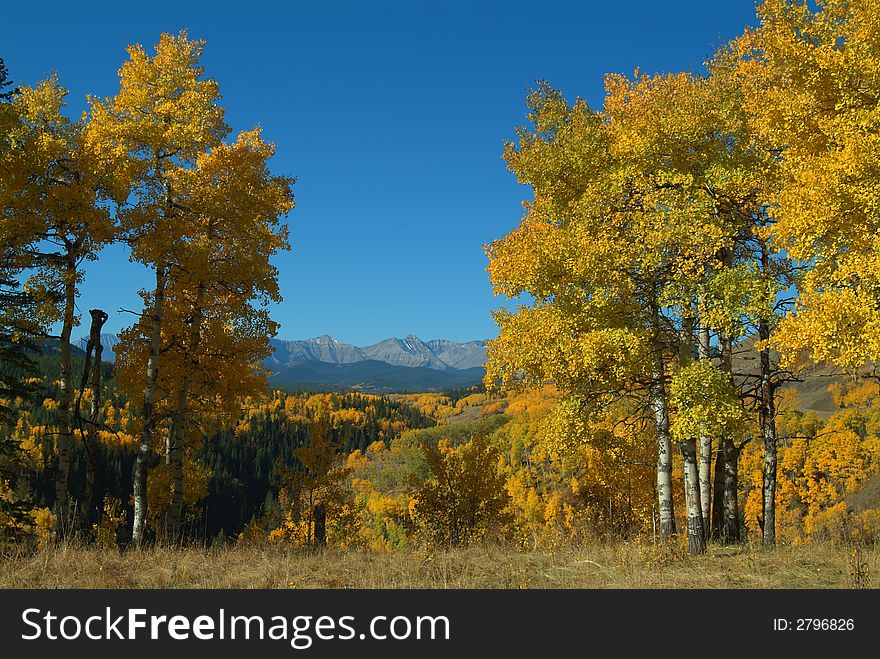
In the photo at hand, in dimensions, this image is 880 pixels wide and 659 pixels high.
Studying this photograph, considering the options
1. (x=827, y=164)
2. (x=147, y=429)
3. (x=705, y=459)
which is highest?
(x=827, y=164)

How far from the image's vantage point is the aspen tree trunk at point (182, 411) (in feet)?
52.5

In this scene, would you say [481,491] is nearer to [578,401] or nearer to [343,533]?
[343,533]

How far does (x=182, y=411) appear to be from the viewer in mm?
16750

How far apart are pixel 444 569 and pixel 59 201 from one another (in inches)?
478

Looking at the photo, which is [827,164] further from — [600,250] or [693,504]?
[693,504]

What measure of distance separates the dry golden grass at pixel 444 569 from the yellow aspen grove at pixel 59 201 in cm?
526

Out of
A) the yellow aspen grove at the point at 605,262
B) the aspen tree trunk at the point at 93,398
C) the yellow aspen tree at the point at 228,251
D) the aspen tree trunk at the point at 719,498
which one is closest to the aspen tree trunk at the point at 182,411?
the yellow aspen tree at the point at 228,251

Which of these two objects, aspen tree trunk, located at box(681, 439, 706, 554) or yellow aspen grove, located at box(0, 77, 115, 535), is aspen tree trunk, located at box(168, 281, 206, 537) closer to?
yellow aspen grove, located at box(0, 77, 115, 535)

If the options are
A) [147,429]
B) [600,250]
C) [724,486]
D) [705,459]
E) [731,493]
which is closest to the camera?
[600,250]

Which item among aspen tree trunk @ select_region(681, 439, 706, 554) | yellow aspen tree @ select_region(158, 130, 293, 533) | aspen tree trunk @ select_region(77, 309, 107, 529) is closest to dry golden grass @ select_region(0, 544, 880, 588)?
aspen tree trunk @ select_region(681, 439, 706, 554)

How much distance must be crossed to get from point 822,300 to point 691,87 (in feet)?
20.8

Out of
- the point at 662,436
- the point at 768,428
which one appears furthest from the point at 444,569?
the point at 768,428

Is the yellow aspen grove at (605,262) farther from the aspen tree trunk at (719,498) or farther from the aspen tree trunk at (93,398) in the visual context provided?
the aspen tree trunk at (93,398)

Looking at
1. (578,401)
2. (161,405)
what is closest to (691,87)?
(578,401)
